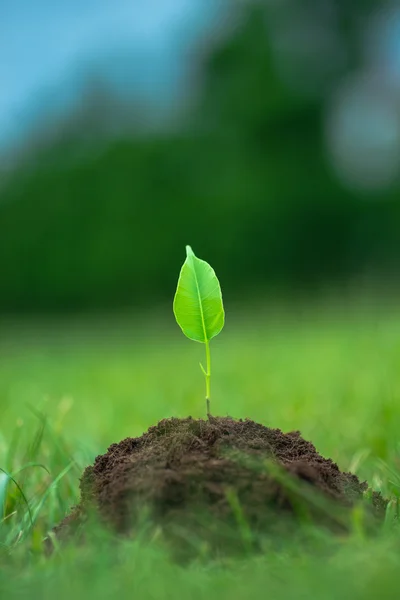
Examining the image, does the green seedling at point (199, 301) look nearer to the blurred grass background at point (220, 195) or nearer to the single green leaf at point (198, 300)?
the single green leaf at point (198, 300)

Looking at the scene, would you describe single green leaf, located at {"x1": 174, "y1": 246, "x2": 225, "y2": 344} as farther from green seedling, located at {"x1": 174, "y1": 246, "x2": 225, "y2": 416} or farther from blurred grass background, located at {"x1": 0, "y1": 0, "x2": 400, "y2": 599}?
blurred grass background, located at {"x1": 0, "y1": 0, "x2": 400, "y2": 599}

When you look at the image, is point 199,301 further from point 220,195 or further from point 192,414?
point 220,195

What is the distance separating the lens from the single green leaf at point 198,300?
1.45 metres

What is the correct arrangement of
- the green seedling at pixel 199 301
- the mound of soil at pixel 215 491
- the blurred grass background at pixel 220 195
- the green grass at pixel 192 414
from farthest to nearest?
1. the blurred grass background at pixel 220 195
2. the green seedling at pixel 199 301
3. the mound of soil at pixel 215 491
4. the green grass at pixel 192 414

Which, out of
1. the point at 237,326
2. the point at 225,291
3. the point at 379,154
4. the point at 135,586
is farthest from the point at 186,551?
the point at 379,154

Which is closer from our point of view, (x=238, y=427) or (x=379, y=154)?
(x=238, y=427)

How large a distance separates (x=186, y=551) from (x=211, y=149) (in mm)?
14639

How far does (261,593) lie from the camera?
0.99 m

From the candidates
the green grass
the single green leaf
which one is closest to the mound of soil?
the green grass

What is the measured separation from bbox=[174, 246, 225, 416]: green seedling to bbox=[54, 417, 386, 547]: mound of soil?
0.46 feet

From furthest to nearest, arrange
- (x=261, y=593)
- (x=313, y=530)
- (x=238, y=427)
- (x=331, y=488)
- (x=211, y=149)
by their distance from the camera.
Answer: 1. (x=211, y=149)
2. (x=238, y=427)
3. (x=331, y=488)
4. (x=313, y=530)
5. (x=261, y=593)

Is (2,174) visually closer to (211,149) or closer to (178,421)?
(211,149)

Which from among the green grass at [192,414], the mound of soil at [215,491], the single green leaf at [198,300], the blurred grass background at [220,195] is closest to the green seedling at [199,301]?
the single green leaf at [198,300]

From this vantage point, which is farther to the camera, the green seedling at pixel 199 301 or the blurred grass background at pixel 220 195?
the blurred grass background at pixel 220 195
